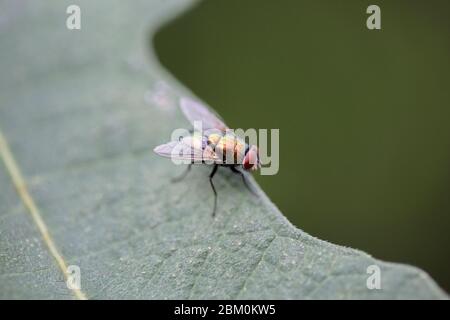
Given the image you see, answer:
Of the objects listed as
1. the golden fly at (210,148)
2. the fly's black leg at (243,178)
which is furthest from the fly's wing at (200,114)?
the fly's black leg at (243,178)

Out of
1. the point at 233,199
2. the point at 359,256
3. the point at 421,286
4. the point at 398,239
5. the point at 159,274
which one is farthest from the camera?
the point at 398,239

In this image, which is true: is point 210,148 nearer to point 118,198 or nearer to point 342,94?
point 118,198

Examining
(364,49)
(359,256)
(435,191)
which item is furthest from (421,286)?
(364,49)

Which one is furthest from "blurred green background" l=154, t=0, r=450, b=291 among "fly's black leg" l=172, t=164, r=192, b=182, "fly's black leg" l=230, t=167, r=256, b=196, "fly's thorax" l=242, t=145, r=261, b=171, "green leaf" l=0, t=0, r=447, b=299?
"fly's black leg" l=172, t=164, r=192, b=182

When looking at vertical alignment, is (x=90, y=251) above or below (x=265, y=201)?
below

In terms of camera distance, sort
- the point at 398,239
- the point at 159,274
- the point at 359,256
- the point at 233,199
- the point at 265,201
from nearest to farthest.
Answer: the point at 359,256 → the point at 159,274 → the point at 265,201 → the point at 233,199 → the point at 398,239

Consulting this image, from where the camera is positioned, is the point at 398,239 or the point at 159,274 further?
the point at 398,239

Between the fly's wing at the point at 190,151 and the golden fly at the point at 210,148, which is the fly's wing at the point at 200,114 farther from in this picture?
the fly's wing at the point at 190,151

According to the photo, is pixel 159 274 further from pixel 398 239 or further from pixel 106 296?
pixel 398 239
